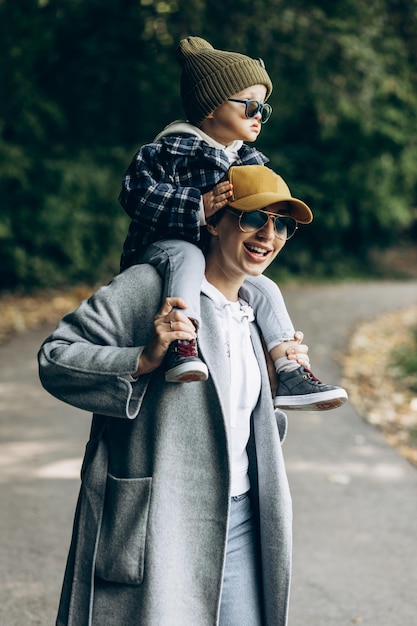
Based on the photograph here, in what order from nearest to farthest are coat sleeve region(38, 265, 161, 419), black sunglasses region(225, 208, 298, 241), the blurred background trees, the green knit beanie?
coat sleeve region(38, 265, 161, 419) → black sunglasses region(225, 208, 298, 241) → the green knit beanie → the blurred background trees

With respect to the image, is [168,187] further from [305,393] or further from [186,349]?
[305,393]

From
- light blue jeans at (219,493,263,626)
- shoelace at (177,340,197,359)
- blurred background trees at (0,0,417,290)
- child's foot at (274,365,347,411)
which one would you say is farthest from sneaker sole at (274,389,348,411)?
blurred background trees at (0,0,417,290)

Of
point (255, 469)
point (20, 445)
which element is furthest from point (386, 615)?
point (20, 445)

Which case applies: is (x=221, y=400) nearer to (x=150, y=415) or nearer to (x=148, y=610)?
(x=150, y=415)

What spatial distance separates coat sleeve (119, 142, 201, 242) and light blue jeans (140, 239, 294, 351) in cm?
5

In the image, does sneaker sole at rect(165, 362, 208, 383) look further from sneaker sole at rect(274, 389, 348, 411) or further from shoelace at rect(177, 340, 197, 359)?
sneaker sole at rect(274, 389, 348, 411)

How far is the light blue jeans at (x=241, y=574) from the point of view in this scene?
2.53 metres

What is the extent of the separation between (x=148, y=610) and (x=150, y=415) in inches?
20.0

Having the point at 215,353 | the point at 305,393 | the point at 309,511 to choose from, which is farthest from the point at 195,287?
the point at 309,511

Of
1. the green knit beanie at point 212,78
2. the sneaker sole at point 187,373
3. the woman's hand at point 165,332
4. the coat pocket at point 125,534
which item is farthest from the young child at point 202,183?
the coat pocket at point 125,534

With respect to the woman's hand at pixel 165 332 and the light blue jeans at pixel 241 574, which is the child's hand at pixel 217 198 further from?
the light blue jeans at pixel 241 574

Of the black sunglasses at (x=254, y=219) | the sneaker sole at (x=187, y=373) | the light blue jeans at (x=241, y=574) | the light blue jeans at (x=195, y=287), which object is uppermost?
the black sunglasses at (x=254, y=219)

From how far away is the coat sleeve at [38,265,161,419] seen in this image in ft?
7.62

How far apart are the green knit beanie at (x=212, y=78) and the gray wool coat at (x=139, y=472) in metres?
0.57
